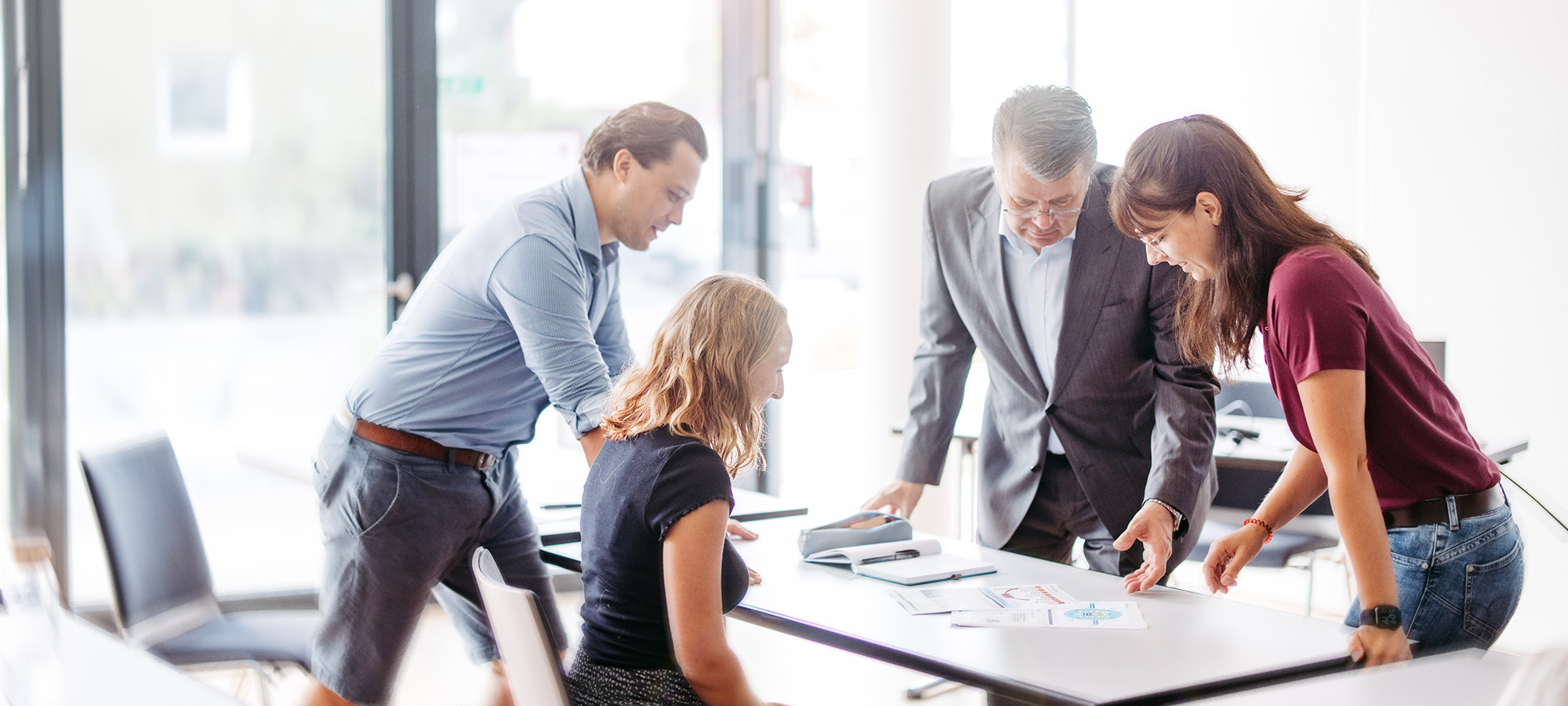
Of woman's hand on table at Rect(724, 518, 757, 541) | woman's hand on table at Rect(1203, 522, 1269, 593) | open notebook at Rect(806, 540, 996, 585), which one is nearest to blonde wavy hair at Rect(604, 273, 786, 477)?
open notebook at Rect(806, 540, 996, 585)

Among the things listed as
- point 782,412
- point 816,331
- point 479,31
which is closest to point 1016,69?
point 816,331

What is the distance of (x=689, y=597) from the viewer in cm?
168

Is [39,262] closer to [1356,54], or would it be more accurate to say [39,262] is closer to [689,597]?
[689,597]

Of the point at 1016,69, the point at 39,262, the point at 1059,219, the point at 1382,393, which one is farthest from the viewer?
the point at 1016,69

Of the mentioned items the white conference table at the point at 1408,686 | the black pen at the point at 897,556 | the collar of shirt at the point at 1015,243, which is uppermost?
the collar of shirt at the point at 1015,243

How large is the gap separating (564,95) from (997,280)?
2.79 metres

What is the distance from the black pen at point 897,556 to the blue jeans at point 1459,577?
2.69ft

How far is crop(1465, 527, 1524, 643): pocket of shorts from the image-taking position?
1.66m

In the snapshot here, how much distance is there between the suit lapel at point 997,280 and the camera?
96.5 inches

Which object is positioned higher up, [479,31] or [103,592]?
[479,31]

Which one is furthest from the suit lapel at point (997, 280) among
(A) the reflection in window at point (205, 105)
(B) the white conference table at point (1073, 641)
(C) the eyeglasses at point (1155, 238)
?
(A) the reflection in window at point (205, 105)

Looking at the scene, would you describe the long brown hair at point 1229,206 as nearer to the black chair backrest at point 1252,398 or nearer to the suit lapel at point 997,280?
the suit lapel at point 997,280

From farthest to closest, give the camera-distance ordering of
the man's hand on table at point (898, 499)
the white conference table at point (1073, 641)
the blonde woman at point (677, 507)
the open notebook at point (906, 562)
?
the man's hand on table at point (898, 499) < the open notebook at point (906, 562) < the blonde woman at point (677, 507) < the white conference table at point (1073, 641)

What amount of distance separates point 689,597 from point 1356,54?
13.2 feet
